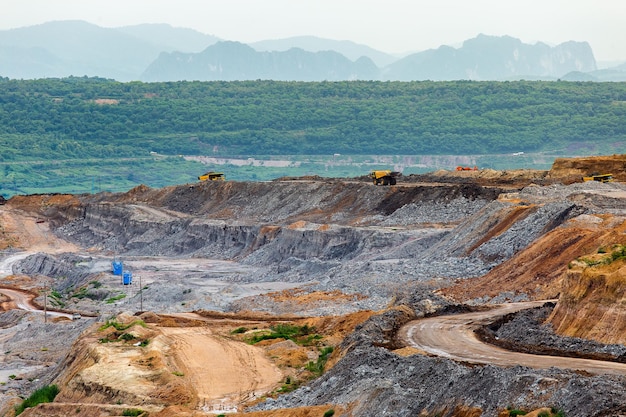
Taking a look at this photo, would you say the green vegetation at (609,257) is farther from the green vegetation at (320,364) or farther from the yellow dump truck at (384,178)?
the yellow dump truck at (384,178)

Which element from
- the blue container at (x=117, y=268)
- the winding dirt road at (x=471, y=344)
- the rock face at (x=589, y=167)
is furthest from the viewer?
the rock face at (x=589, y=167)

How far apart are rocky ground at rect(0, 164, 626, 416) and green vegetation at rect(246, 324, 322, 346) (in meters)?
0.58

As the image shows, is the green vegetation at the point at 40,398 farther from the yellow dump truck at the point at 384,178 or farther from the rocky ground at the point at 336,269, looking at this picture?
the yellow dump truck at the point at 384,178

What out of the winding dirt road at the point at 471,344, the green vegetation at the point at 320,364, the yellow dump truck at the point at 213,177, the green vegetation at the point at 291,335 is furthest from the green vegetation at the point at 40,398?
the yellow dump truck at the point at 213,177

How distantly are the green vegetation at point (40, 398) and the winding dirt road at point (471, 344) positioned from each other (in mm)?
12510

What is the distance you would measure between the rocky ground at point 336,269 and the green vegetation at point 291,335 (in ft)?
1.91

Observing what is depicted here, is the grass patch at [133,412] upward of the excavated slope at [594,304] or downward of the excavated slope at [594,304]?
downward

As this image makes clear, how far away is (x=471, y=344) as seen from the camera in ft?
131

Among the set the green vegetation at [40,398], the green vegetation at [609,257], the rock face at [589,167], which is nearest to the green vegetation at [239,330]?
the green vegetation at [40,398]

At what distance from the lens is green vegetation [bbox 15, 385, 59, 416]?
44625 millimetres

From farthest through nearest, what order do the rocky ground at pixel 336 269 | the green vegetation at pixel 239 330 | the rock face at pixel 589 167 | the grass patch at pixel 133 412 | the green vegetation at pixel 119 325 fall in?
the rock face at pixel 589 167 → the green vegetation at pixel 239 330 → the green vegetation at pixel 119 325 → the grass patch at pixel 133 412 → the rocky ground at pixel 336 269

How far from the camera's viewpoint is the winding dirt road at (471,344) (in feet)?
113

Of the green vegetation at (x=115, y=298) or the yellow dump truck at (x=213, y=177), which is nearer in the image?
the green vegetation at (x=115, y=298)

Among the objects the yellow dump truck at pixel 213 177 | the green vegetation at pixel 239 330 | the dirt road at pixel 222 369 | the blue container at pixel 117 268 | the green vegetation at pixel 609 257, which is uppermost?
the green vegetation at pixel 609 257
